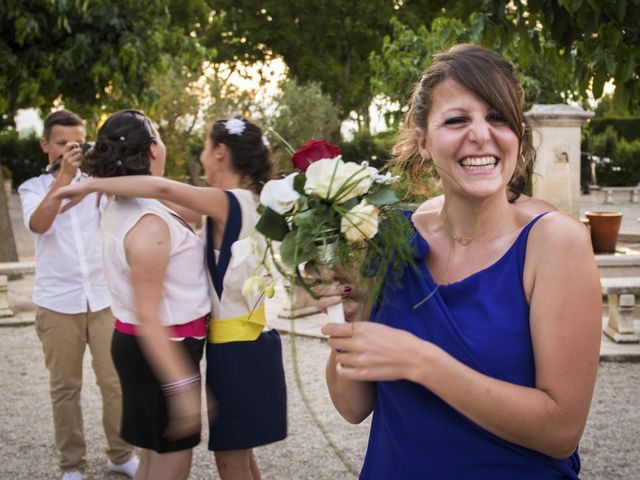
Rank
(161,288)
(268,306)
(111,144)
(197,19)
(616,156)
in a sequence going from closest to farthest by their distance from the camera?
1. (161,288)
2. (111,144)
3. (268,306)
4. (616,156)
5. (197,19)

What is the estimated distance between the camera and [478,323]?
1784 millimetres

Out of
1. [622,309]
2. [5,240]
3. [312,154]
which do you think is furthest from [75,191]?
[5,240]

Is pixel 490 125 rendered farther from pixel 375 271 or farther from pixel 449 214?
pixel 375 271

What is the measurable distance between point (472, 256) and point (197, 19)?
34684 millimetres

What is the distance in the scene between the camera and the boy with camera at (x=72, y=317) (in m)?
4.65

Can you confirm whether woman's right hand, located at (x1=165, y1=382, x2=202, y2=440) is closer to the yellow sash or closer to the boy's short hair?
the yellow sash

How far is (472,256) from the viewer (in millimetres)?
1925

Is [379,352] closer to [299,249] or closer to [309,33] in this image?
[299,249]

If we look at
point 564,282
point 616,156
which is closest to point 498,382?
point 564,282

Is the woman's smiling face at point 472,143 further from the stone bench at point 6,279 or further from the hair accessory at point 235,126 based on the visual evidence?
the stone bench at point 6,279

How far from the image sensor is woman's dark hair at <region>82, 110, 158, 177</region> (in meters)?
3.47

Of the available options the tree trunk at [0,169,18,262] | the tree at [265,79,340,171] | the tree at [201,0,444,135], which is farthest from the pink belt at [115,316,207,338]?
the tree at [201,0,444,135]

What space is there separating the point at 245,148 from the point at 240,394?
1.07 m

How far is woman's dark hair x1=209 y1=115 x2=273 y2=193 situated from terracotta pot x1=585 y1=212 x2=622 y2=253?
856 cm
